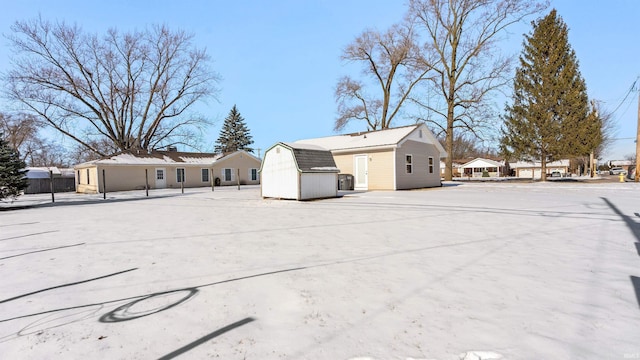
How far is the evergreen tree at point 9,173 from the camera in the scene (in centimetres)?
1291

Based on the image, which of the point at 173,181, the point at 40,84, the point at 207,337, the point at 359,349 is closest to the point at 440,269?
the point at 359,349

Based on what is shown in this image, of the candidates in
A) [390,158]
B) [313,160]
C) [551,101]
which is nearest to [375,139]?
[390,158]

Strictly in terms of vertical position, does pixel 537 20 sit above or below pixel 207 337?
above

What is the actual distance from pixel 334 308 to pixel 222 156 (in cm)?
3060

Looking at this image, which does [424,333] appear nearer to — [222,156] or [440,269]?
[440,269]

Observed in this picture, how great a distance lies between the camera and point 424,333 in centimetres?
233

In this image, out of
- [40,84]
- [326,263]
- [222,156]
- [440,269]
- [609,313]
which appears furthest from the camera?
[222,156]

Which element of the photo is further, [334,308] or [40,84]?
[40,84]

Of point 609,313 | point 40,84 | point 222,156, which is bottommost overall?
point 609,313

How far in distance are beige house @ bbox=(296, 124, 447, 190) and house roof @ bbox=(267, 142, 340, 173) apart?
452 cm

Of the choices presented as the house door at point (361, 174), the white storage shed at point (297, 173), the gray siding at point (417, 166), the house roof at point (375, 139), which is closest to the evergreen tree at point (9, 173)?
the white storage shed at point (297, 173)

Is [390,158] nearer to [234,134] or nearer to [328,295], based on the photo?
[328,295]

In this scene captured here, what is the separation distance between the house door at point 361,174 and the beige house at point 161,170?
1005cm

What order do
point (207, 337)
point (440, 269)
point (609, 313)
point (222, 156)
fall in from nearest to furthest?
point (207, 337) → point (609, 313) → point (440, 269) → point (222, 156)
